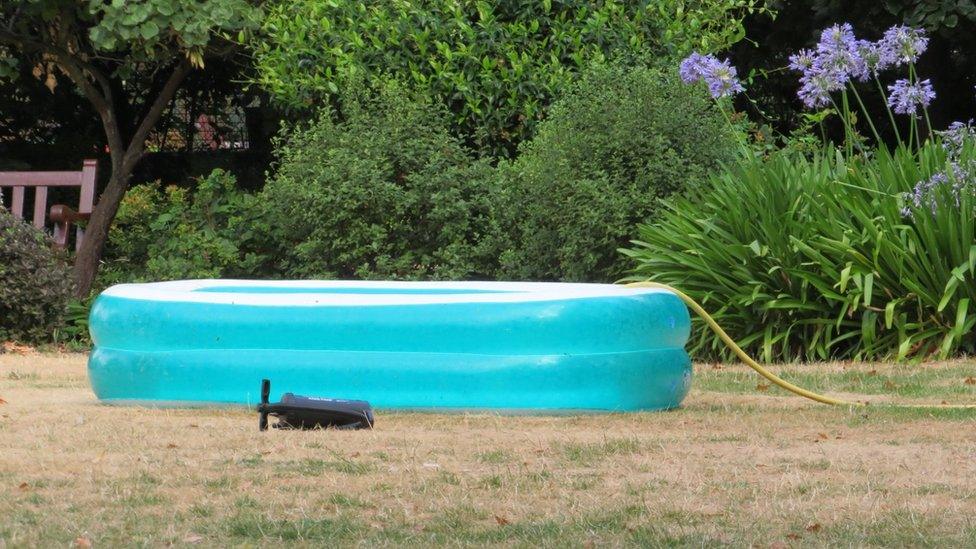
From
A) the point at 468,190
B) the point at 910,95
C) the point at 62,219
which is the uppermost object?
the point at 910,95

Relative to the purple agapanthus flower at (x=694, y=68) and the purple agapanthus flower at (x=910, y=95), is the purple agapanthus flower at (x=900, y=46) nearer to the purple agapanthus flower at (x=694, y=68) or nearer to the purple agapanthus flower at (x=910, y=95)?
the purple agapanthus flower at (x=910, y=95)

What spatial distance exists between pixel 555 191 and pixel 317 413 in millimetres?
4417

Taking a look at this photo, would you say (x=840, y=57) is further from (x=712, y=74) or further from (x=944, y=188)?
(x=944, y=188)

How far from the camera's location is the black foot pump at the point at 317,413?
5691 mm

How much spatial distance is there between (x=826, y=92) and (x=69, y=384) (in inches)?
206

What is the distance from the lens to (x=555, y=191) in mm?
9859

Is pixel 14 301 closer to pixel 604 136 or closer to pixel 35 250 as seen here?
pixel 35 250

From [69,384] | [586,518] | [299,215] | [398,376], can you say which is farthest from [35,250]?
[586,518]

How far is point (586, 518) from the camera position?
158 inches

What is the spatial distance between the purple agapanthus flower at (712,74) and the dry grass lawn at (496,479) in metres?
3.43

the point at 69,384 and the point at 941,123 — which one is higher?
the point at 941,123

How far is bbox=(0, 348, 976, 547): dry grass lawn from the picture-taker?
3.85 metres

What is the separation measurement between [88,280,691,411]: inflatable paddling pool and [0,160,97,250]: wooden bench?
609 centimetres

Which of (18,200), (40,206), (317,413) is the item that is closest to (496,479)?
(317,413)
